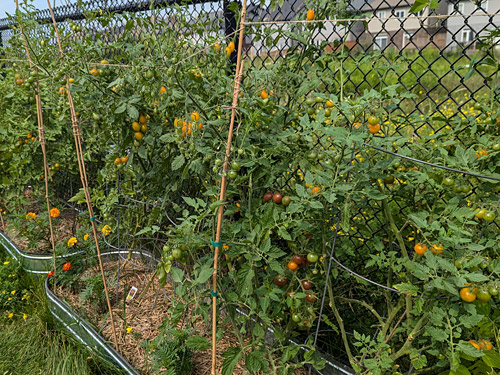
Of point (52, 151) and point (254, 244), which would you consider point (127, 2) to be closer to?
point (52, 151)

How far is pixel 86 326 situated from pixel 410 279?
156 cm

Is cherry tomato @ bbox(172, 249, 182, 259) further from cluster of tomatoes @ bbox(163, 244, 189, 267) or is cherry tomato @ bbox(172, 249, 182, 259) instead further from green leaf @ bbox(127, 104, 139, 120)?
green leaf @ bbox(127, 104, 139, 120)

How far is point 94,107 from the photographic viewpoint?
179 cm

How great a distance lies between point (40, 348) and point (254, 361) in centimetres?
132

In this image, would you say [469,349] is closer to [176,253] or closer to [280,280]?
[280,280]

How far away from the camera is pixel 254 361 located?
4.58ft

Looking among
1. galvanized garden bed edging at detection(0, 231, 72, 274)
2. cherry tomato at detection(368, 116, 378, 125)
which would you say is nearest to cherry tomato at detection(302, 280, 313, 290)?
cherry tomato at detection(368, 116, 378, 125)

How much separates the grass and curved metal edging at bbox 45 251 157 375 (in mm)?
29

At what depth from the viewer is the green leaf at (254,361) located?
138cm

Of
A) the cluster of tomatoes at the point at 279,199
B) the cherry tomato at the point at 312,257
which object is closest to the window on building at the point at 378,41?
the cluster of tomatoes at the point at 279,199

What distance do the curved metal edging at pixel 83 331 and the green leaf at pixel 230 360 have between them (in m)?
0.54

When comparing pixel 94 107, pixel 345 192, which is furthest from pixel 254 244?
pixel 94 107

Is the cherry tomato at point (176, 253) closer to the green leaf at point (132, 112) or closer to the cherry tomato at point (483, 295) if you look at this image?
the green leaf at point (132, 112)

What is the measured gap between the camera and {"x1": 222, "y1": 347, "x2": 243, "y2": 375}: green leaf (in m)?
1.39
